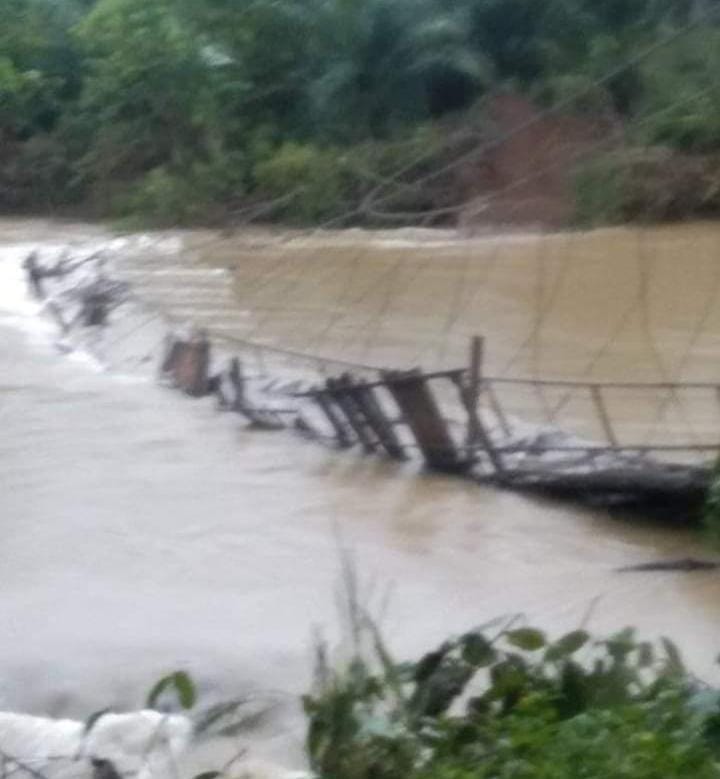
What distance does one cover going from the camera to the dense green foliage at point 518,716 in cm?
346

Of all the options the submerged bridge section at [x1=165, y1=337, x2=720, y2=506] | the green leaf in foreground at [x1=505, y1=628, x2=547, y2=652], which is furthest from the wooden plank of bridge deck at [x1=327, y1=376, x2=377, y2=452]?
the green leaf in foreground at [x1=505, y1=628, x2=547, y2=652]

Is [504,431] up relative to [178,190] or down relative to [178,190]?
down

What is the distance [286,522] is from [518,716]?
6.58 m

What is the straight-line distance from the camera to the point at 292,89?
78.3ft

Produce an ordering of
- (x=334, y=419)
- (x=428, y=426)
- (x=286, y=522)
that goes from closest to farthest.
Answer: (x=286, y=522) → (x=428, y=426) → (x=334, y=419)

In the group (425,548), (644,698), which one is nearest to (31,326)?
(425,548)

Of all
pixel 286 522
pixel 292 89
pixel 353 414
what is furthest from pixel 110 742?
pixel 292 89

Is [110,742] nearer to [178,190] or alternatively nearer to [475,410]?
[475,410]

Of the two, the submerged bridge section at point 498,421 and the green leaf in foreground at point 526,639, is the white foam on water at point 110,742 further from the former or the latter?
the submerged bridge section at point 498,421

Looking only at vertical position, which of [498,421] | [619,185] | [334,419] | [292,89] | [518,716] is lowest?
[498,421]

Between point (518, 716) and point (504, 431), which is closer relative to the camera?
point (518, 716)

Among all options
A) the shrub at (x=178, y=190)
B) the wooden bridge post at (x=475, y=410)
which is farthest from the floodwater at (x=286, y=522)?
the shrub at (x=178, y=190)

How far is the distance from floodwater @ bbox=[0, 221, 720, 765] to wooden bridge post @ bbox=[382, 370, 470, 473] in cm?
16

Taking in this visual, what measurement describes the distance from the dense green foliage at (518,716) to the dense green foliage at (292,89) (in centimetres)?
212
